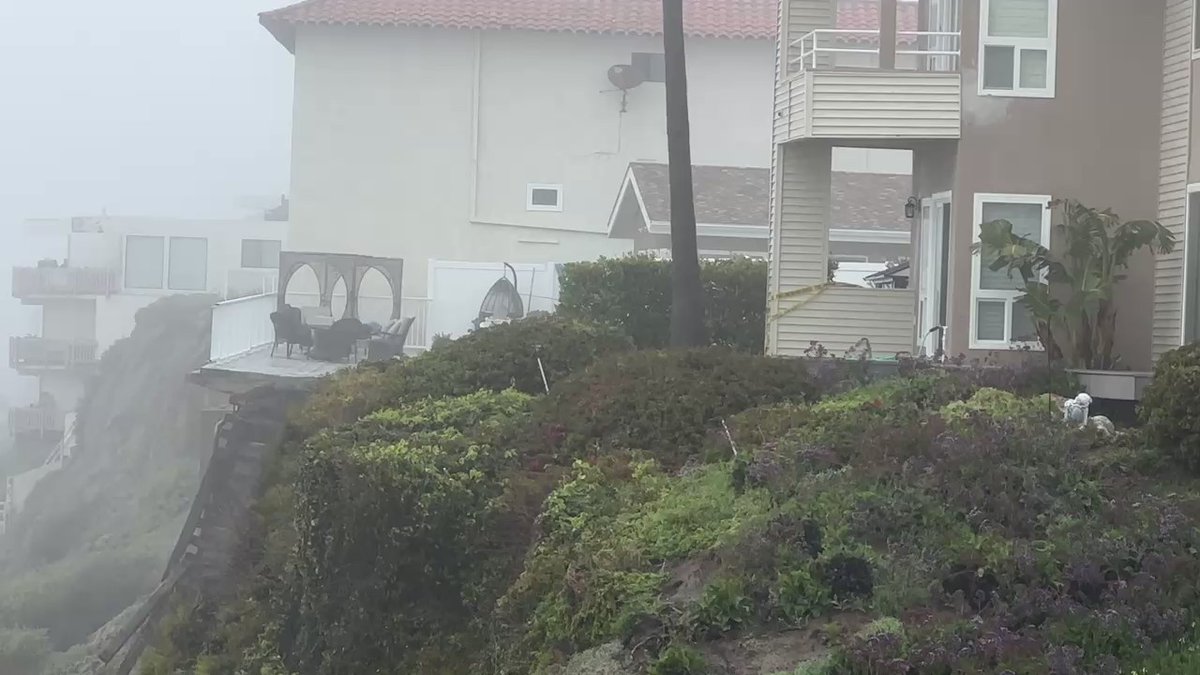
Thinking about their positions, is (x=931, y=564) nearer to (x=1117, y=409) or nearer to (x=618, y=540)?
(x=618, y=540)

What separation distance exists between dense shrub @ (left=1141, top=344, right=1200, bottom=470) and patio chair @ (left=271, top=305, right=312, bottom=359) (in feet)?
62.8

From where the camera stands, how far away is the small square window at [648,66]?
122 feet

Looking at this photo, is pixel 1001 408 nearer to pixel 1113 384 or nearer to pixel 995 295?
pixel 1113 384

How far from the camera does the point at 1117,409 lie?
49.4 feet

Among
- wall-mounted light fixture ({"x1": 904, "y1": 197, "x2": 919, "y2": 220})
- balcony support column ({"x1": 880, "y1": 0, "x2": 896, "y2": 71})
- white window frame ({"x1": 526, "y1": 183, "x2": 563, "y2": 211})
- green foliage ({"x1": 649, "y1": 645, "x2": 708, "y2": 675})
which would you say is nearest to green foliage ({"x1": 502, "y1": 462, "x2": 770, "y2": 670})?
green foliage ({"x1": 649, "y1": 645, "x2": 708, "y2": 675})

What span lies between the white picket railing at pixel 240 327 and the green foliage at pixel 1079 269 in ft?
50.4

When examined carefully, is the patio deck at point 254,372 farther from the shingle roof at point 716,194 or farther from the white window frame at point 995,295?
the white window frame at point 995,295

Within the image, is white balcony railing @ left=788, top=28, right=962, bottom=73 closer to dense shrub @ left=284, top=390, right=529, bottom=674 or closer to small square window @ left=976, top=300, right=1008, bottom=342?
small square window @ left=976, top=300, right=1008, bottom=342

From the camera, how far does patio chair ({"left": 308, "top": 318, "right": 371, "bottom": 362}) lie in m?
27.8

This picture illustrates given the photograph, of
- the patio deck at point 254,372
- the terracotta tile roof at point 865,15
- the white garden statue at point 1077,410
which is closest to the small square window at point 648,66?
the terracotta tile roof at point 865,15

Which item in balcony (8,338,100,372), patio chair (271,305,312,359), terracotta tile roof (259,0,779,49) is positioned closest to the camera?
patio chair (271,305,312,359)

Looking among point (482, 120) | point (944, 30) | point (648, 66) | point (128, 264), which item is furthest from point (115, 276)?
point (944, 30)

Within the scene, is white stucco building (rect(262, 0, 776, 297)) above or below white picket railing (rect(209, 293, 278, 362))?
above

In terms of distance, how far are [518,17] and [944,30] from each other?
1935 cm
